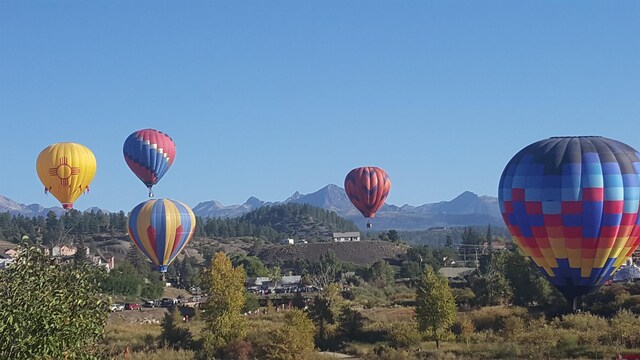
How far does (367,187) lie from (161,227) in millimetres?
42413

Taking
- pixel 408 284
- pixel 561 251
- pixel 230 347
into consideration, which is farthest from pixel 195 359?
pixel 408 284

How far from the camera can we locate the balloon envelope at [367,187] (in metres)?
116

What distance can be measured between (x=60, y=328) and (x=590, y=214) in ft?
122

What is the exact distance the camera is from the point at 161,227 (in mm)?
80000

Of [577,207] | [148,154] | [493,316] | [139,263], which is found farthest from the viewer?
[139,263]

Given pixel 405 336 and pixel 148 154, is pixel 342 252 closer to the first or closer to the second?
pixel 148 154

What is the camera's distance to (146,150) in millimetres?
96750

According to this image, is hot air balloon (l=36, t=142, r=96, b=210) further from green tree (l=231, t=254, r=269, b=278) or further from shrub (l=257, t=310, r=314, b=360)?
shrub (l=257, t=310, r=314, b=360)

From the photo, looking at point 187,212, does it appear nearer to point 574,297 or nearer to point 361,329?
point 361,329

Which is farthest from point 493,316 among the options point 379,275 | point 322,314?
point 379,275

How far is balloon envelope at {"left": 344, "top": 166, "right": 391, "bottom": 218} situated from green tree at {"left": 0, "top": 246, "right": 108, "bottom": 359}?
97549mm

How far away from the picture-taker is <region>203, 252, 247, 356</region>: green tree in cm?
5059

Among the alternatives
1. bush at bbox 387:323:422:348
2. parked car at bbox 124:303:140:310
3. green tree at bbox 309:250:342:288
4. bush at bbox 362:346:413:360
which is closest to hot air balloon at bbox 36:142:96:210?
parked car at bbox 124:303:140:310

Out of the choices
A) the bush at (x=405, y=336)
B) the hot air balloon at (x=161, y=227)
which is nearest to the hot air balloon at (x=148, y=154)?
the hot air balloon at (x=161, y=227)
